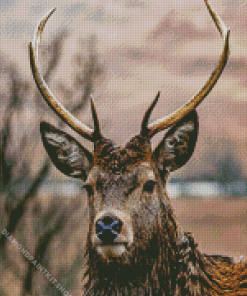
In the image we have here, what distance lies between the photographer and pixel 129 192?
9.79 feet

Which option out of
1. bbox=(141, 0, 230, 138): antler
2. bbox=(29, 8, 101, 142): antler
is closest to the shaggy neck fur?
bbox=(141, 0, 230, 138): antler

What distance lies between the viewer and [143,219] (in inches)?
117

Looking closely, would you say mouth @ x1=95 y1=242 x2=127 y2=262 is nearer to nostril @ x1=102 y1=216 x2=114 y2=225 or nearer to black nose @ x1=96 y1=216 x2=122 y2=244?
black nose @ x1=96 y1=216 x2=122 y2=244

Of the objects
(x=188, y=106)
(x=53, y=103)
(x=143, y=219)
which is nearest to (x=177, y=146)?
(x=188, y=106)

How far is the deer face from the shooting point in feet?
9.19

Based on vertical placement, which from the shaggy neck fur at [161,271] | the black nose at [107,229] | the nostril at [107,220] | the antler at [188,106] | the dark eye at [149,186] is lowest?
the shaggy neck fur at [161,271]

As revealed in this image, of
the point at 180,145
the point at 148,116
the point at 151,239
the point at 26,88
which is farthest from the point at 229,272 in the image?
the point at 26,88

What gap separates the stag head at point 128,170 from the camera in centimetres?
283

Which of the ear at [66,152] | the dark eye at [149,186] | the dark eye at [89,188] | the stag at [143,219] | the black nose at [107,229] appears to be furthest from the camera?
the ear at [66,152]

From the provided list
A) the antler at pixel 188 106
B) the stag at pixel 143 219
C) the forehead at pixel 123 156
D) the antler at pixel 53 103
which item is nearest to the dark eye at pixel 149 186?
the stag at pixel 143 219

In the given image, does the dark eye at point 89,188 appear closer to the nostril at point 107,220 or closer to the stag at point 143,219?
the stag at point 143,219

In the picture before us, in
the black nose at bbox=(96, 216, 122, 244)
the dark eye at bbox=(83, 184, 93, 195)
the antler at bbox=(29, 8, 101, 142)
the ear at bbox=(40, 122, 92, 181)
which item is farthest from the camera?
the ear at bbox=(40, 122, 92, 181)

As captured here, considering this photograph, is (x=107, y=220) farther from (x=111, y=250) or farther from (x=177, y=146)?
(x=177, y=146)

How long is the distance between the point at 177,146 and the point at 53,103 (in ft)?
3.29
